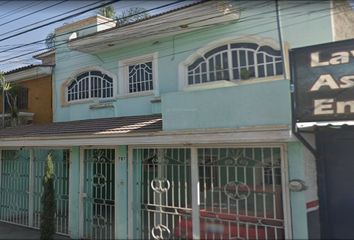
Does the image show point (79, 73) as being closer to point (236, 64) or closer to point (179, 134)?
point (236, 64)

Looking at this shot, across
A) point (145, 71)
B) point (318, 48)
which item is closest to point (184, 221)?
point (318, 48)

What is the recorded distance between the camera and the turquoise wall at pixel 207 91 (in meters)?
6.37

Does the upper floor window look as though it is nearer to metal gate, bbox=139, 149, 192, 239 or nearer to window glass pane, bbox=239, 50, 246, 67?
window glass pane, bbox=239, 50, 246, 67

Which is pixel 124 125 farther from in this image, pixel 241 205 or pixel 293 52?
pixel 293 52

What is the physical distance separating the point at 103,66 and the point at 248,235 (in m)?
7.57

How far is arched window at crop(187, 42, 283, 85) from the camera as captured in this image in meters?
8.98

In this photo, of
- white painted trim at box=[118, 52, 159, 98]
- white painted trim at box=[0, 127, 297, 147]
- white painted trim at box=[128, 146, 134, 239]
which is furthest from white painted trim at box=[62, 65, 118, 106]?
white painted trim at box=[128, 146, 134, 239]

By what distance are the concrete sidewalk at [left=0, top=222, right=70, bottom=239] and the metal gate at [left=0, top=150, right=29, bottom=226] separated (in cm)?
32

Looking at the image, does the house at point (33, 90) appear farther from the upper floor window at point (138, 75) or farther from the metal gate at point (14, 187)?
the upper floor window at point (138, 75)

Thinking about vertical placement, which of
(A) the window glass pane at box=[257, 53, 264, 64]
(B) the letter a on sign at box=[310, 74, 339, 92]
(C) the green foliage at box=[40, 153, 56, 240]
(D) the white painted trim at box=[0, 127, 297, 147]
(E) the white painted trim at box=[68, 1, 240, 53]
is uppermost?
(E) the white painted trim at box=[68, 1, 240, 53]

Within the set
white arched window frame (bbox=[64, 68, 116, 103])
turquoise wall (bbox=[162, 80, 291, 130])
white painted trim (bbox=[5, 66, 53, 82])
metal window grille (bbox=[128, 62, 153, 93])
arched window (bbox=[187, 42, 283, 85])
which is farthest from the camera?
white painted trim (bbox=[5, 66, 53, 82])

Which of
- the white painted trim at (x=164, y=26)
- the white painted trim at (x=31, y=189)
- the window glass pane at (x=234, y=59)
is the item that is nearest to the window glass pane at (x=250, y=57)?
the window glass pane at (x=234, y=59)

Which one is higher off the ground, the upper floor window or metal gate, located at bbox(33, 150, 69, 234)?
the upper floor window

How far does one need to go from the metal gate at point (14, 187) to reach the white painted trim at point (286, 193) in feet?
26.9
